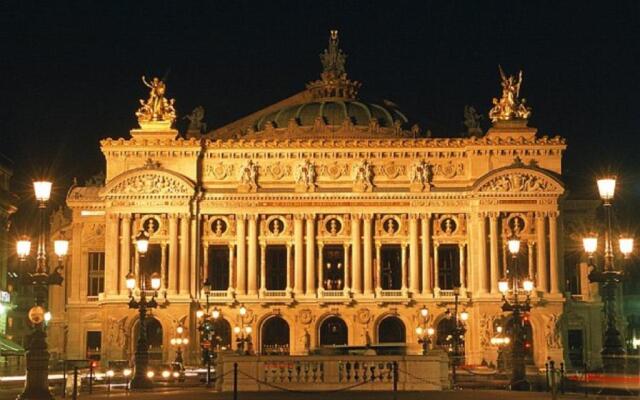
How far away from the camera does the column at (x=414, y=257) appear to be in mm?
95625

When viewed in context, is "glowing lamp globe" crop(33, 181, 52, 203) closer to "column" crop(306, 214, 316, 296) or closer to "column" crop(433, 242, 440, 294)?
"column" crop(306, 214, 316, 296)

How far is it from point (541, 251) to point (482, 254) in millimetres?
4395

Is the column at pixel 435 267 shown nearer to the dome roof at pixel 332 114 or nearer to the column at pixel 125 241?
the dome roof at pixel 332 114

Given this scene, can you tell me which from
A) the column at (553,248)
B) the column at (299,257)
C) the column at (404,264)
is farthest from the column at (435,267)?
the column at (299,257)

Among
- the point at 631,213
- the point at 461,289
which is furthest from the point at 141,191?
the point at 631,213

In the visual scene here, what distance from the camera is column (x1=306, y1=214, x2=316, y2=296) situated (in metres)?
95.9

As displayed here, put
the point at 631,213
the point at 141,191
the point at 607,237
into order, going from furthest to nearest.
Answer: the point at 631,213, the point at 141,191, the point at 607,237

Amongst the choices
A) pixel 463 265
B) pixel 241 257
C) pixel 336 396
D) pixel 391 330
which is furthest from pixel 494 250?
pixel 336 396

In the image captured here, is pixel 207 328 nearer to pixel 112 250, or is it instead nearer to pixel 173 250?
pixel 173 250

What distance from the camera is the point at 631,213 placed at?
122 meters

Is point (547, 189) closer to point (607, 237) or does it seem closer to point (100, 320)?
point (100, 320)

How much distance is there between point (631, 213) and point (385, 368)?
79254 millimetres

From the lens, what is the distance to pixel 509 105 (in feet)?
323

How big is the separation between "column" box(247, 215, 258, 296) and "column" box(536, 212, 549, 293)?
69.1 ft
